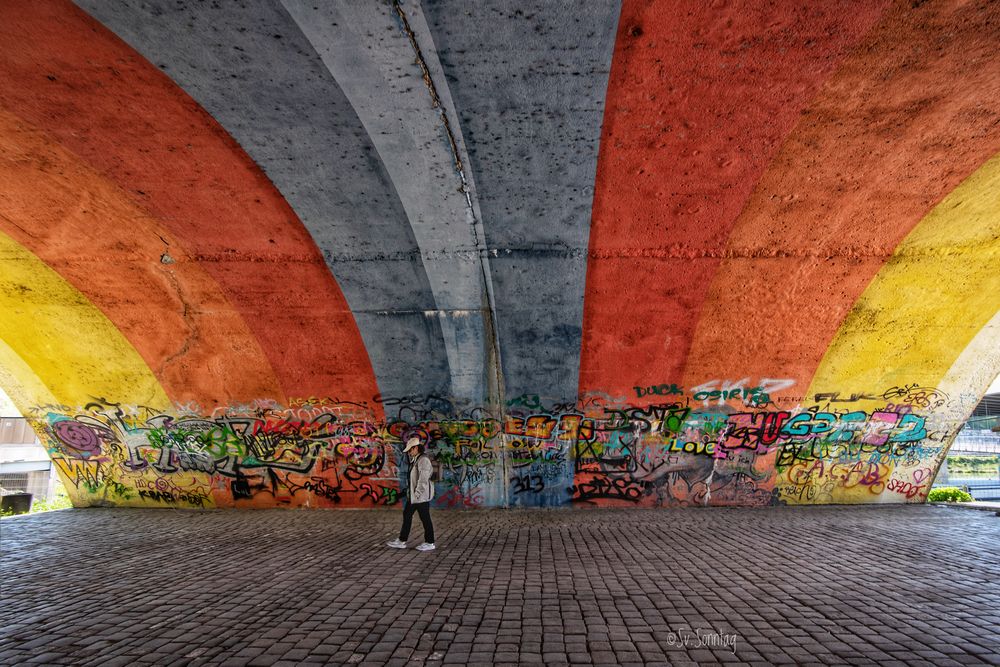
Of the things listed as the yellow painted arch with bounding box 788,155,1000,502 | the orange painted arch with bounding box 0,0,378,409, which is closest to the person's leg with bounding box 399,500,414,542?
the orange painted arch with bounding box 0,0,378,409

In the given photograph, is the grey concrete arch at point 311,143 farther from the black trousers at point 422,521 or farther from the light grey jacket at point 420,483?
the black trousers at point 422,521

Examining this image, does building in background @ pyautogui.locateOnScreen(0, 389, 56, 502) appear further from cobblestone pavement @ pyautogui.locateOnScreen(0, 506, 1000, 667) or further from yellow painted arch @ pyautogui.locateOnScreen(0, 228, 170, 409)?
cobblestone pavement @ pyautogui.locateOnScreen(0, 506, 1000, 667)

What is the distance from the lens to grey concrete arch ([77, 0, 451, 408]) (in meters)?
4.45

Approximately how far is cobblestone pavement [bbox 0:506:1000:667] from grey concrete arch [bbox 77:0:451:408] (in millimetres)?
3238

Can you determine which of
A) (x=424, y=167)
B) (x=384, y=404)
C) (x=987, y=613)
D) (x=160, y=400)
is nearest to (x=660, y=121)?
(x=424, y=167)

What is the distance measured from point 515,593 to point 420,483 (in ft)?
7.70

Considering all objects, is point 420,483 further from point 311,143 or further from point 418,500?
point 311,143

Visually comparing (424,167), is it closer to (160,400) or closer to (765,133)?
(765,133)

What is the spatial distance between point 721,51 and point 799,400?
6.33m

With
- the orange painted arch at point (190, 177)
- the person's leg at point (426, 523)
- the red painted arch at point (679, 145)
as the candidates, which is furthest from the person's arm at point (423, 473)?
the red painted arch at point (679, 145)

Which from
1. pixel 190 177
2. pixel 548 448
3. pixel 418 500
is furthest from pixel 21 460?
pixel 548 448

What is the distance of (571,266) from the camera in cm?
695

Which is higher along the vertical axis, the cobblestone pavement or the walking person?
the walking person

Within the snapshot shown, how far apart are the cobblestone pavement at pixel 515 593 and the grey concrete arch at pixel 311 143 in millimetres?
3238
